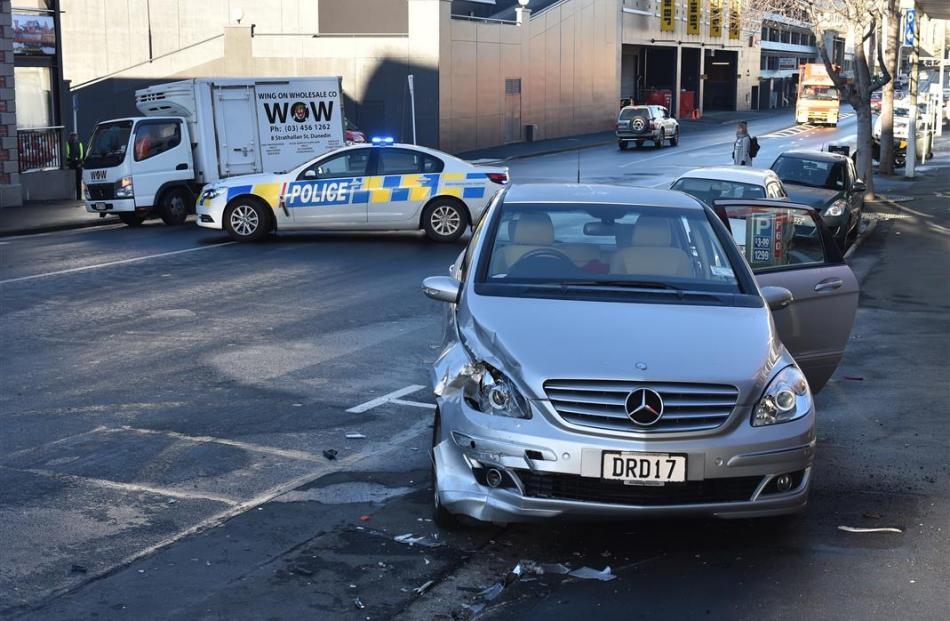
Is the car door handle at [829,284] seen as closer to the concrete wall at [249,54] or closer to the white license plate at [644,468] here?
the white license plate at [644,468]

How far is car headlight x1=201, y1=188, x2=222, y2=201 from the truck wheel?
382 cm

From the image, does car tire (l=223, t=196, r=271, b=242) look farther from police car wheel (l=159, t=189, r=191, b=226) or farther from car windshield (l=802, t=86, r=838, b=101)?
car windshield (l=802, t=86, r=838, b=101)

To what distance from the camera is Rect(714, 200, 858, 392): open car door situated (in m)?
8.46

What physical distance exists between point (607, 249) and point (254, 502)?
241cm

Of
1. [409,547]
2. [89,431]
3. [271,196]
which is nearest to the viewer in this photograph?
[409,547]

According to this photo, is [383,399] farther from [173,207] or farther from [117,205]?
[173,207]

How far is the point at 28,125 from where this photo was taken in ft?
91.1

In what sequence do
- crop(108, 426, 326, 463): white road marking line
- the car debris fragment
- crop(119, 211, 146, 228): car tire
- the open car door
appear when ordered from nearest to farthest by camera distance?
the car debris fragment < crop(108, 426, 326, 463): white road marking line < the open car door < crop(119, 211, 146, 228): car tire

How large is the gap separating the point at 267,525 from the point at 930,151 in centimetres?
4645

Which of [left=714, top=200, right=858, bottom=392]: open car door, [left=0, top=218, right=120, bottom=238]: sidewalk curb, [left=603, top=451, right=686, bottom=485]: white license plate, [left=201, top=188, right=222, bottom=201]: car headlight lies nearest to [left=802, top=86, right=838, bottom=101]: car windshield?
[left=0, top=218, right=120, bottom=238]: sidewalk curb

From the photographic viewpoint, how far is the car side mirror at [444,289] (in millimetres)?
6887

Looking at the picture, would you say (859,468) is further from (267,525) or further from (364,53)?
(364,53)

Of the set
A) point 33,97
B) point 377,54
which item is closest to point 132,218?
point 33,97

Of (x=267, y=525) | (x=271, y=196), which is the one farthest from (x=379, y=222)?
(x=267, y=525)
